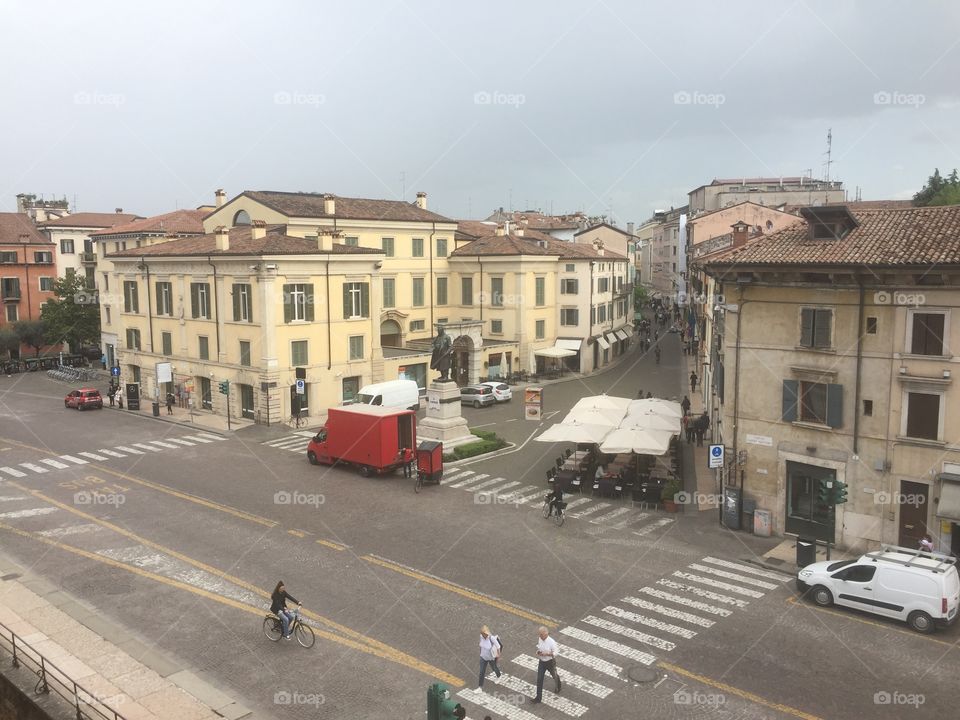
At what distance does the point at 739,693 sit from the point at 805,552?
7860mm

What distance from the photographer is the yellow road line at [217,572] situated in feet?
55.4

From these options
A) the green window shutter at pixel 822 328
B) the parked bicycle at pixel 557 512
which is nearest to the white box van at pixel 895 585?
the green window shutter at pixel 822 328

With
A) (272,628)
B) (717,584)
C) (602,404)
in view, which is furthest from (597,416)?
(272,628)

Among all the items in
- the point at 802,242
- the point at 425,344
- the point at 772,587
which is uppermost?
the point at 802,242

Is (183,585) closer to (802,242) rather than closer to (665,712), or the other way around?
(665,712)

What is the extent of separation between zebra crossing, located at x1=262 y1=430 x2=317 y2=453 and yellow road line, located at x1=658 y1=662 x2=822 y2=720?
963 inches

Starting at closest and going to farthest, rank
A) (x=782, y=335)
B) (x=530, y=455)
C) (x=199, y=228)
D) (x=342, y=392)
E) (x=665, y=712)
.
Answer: (x=665, y=712) → (x=782, y=335) → (x=530, y=455) → (x=342, y=392) → (x=199, y=228)

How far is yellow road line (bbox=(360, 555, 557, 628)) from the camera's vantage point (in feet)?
60.6

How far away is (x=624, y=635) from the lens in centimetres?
1761

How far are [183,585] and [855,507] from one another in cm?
1957

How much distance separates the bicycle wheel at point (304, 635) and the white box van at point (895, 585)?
12.3m

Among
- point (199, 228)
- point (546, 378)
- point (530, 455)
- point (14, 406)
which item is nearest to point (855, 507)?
point (530, 455)

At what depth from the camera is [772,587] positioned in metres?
20.6

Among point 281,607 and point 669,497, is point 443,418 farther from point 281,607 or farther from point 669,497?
point 281,607
